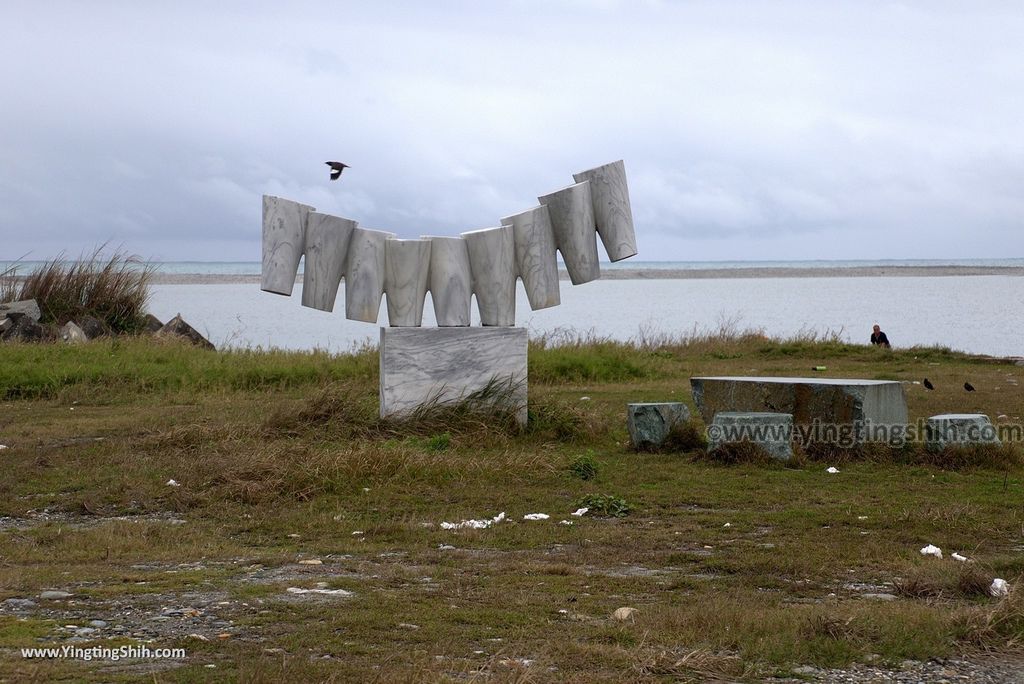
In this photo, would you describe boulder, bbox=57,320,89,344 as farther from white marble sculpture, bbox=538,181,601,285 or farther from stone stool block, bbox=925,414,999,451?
stone stool block, bbox=925,414,999,451

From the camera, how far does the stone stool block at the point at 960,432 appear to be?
30.6 ft

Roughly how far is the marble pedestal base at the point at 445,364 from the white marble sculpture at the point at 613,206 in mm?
1318

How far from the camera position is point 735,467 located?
935cm

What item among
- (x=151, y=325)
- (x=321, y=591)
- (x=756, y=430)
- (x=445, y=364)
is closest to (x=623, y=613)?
(x=321, y=591)

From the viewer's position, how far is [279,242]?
33.9ft

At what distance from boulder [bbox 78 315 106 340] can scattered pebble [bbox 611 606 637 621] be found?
1696cm

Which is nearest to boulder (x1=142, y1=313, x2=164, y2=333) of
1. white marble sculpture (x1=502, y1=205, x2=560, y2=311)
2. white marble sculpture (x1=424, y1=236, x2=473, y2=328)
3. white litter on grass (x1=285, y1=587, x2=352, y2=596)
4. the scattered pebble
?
white marble sculpture (x1=424, y1=236, x2=473, y2=328)

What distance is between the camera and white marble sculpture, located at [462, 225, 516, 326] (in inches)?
432

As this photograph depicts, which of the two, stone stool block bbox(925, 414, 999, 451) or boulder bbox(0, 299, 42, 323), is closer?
stone stool block bbox(925, 414, 999, 451)

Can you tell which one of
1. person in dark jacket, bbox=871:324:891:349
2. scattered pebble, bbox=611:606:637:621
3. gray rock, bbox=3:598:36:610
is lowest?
scattered pebble, bbox=611:606:637:621

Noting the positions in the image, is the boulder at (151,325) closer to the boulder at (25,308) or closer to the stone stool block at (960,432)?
the boulder at (25,308)

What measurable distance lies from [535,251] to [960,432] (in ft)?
13.9

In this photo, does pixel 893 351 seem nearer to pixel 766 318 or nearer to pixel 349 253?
pixel 349 253

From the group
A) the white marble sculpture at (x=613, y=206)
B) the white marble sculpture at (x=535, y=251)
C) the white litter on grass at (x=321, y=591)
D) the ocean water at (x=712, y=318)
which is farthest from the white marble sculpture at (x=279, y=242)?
the ocean water at (x=712, y=318)
